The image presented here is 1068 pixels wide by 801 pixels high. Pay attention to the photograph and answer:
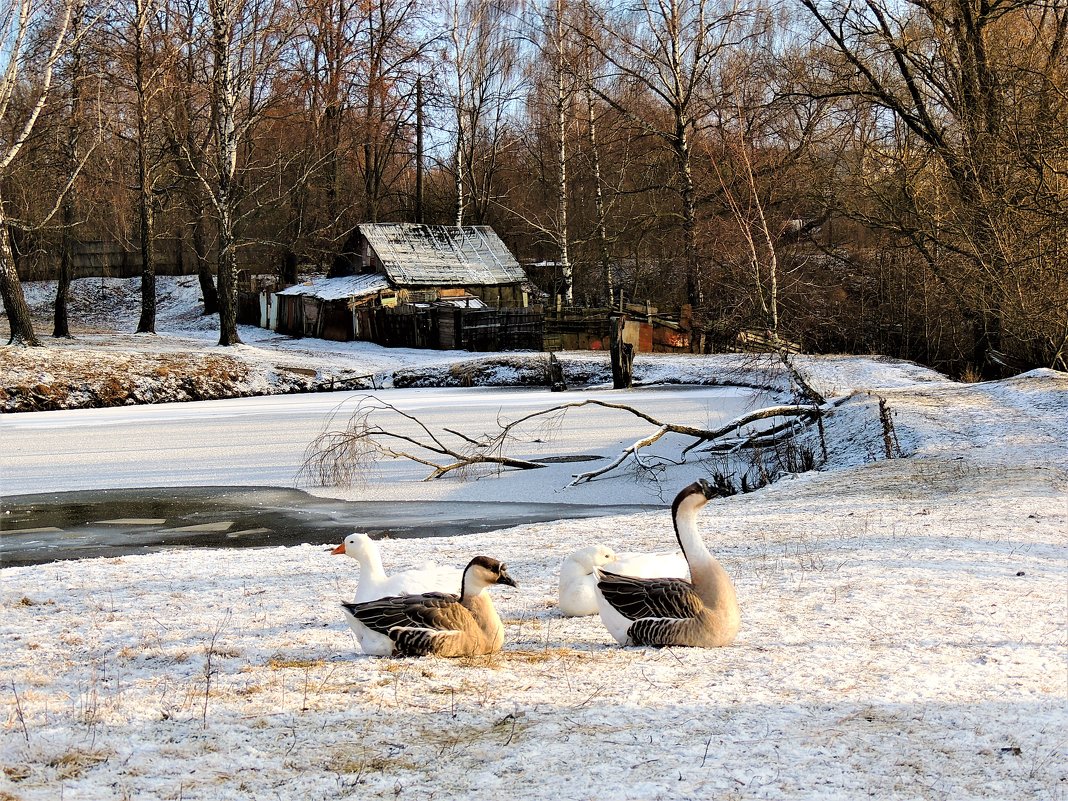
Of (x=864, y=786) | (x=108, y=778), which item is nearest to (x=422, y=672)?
(x=108, y=778)

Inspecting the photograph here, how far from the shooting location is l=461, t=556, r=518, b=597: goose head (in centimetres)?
588

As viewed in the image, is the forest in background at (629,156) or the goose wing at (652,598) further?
the forest in background at (629,156)

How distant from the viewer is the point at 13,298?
99.8ft

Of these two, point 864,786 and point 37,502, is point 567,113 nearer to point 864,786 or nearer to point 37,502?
point 37,502

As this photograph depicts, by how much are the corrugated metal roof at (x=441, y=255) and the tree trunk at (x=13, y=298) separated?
1539 centimetres

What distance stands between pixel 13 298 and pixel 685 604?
95.8 feet

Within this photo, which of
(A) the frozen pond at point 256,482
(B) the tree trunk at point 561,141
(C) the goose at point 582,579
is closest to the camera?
(C) the goose at point 582,579

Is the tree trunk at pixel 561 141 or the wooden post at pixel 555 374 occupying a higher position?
the tree trunk at pixel 561 141

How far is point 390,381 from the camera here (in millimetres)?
33062

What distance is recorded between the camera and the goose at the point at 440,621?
232 inches

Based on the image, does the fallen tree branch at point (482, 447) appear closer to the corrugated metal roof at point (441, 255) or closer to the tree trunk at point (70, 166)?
the tree trunk at point (70, 166)

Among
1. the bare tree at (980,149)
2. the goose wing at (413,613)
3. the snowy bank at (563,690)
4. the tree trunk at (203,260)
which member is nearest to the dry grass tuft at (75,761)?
the snowy bank at (563,690)

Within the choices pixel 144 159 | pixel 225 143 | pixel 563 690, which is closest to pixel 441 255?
pixel 225 143

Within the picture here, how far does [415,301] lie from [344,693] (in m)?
39.3
